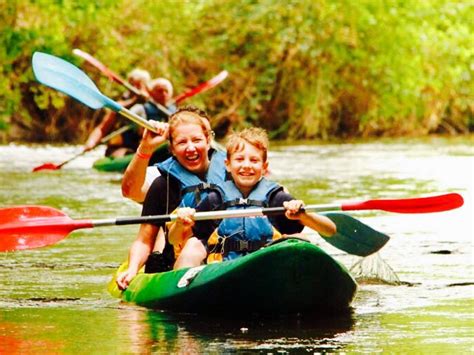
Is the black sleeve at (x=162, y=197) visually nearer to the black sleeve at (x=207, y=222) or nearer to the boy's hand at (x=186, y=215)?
the black sleeve at (x=207, y=222)

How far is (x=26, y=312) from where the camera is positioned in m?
6.93

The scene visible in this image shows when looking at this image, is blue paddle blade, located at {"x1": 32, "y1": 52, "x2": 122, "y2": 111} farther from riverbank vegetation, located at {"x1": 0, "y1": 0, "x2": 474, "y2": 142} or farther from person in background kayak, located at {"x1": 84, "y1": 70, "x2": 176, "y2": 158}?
riverbank vegetation, located at {"x1": 0, "y1": 0, "x2": 474, "y2": 142}

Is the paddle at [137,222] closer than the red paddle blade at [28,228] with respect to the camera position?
Yes

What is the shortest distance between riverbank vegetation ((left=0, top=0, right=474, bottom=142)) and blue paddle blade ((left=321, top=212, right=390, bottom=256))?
18.1 metres

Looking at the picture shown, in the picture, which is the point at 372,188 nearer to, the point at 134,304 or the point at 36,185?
the point at 36,185

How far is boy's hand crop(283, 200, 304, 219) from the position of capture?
6262mm

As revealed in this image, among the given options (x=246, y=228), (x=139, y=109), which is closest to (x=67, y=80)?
(x=246, y=228)

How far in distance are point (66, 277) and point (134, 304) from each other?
122 centimetres

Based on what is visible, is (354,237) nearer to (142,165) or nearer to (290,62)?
(142,165)

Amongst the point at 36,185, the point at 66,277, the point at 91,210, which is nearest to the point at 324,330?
the point at 66,277

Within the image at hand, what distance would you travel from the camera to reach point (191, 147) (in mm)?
7012

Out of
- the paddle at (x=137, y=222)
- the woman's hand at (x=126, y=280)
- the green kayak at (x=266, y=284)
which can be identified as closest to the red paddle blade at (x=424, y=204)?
the paddle at (x=137, y=222)

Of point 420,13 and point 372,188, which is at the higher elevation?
point 420,13

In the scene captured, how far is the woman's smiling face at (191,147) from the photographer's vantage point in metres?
7.00
